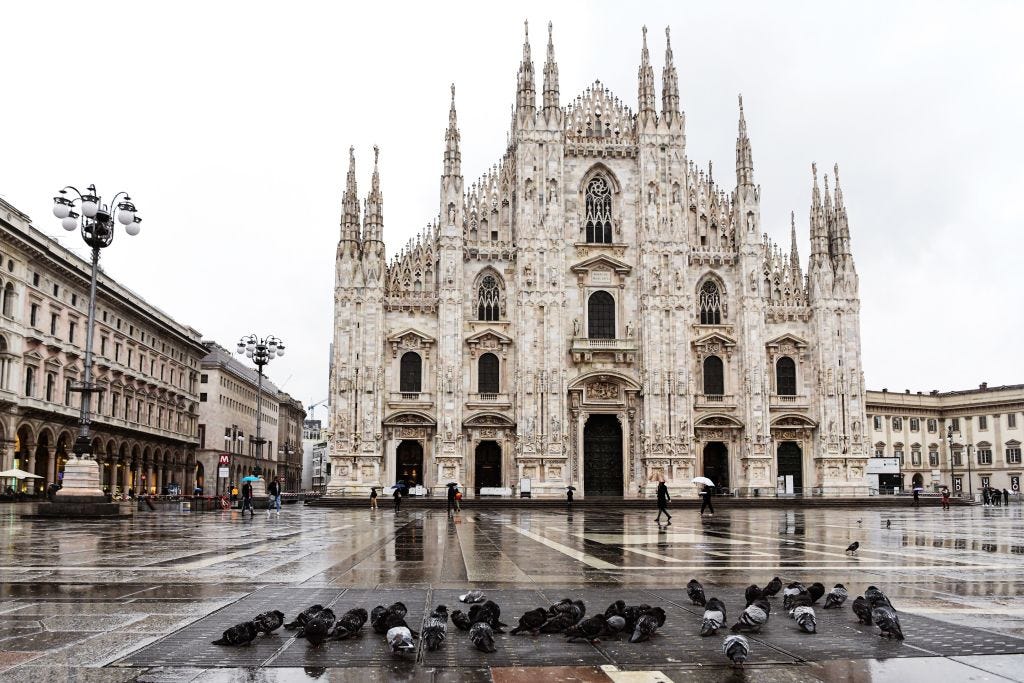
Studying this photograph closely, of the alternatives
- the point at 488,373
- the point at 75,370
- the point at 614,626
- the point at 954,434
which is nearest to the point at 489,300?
the point at 488,373

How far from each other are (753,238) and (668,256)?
5055 millimetres

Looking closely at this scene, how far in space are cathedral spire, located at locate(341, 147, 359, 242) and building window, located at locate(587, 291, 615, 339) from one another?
1404 cm

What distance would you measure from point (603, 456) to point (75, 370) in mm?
31547

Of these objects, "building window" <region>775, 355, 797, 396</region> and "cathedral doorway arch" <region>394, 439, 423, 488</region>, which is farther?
"building window" <region>775, 355, 797, 396</region>

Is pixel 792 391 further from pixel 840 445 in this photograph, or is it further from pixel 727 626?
pixel 727 626

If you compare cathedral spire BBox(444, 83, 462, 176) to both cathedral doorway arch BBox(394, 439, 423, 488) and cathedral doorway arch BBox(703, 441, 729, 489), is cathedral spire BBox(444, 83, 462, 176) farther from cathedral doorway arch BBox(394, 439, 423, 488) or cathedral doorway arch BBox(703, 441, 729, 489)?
cathedral doorway arch BBox(703, 441, 729, 489)

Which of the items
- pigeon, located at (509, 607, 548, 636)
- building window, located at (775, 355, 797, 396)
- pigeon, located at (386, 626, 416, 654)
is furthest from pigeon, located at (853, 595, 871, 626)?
building window, located at (775, 355, 797, 396)

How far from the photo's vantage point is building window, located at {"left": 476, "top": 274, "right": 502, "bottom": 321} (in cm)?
5022

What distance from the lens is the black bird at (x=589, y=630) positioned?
6.61 m

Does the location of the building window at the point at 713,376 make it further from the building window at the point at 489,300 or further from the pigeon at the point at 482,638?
the pigeon at the point at 482,638

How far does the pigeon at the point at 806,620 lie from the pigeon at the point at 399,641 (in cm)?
313

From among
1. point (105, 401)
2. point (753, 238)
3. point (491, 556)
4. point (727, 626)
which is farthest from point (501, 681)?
point (105, 401)

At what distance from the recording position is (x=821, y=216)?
169 feet

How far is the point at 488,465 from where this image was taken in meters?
49.3
